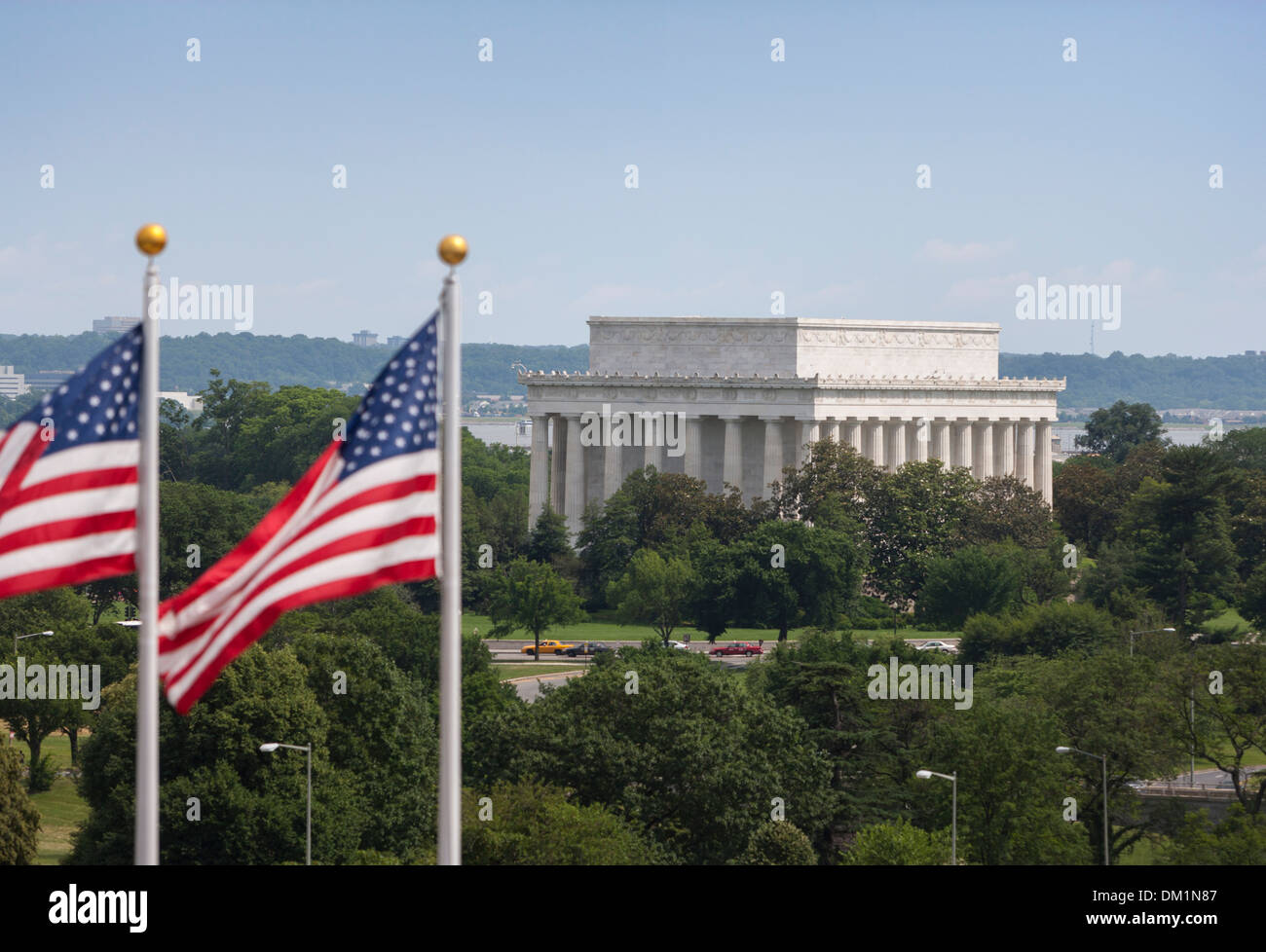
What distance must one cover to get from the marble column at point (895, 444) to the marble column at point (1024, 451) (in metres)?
11.6

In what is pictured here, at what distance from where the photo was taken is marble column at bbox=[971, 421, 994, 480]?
526 ft

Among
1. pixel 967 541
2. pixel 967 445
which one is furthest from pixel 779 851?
pixel 967 445

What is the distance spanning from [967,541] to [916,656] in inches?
1570

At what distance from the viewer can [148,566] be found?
23.3 metres

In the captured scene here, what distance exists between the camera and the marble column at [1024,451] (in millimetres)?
160875

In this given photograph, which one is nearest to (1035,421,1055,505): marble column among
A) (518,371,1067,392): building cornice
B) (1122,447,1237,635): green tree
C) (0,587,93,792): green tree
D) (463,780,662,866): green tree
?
(518,371,1067,392): building cornice

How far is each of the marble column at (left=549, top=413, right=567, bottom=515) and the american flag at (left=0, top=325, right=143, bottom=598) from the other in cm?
12642

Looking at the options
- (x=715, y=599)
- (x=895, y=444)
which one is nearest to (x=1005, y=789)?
(x=715, y=599)

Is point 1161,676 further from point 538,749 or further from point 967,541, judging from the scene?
point 967,541

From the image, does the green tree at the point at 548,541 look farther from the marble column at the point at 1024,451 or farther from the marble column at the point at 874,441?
the marble column at the point at 1024,451

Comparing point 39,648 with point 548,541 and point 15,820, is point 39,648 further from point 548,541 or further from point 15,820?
point 548,541

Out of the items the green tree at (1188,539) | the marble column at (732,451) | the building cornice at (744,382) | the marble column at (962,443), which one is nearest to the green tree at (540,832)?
the green tree at (1188,539)

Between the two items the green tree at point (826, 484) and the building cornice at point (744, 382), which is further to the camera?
the building cornice at point (744, 382)

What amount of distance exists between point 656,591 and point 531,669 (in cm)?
1559
